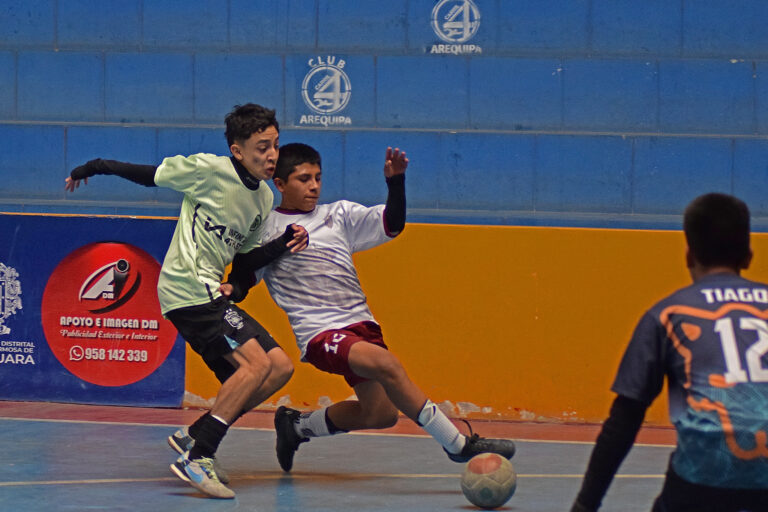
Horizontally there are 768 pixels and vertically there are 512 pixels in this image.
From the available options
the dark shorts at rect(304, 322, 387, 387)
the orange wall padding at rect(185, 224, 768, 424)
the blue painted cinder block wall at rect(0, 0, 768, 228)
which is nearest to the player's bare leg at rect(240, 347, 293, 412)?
the dark shorts at rect(304, 322, 387, 387)

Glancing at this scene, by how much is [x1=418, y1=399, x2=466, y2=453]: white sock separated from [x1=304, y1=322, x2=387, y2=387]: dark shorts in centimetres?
43

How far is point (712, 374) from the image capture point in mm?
2758

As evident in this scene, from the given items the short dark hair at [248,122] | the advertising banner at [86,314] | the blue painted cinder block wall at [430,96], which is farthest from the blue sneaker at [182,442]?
the blue painted cinder block wall at [430,96]

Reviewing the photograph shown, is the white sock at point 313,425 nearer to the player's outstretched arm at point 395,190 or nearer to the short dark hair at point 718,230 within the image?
the player's outstretched arm at point 395,190

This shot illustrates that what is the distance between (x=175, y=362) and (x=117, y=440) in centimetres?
123

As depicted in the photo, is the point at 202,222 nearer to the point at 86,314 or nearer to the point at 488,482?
the point at 488,482

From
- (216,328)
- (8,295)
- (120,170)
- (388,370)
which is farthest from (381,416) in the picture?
(8,295)

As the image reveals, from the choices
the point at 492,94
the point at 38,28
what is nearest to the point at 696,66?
the point at 492,94

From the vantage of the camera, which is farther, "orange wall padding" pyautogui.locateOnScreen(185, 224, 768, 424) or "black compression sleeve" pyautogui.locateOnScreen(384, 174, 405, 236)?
"orange wall padding" pyautogui.locateOnScreen(185, 224, 768, 424)

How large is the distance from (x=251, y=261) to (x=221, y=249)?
0.18 metres

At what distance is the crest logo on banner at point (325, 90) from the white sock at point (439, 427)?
603cm

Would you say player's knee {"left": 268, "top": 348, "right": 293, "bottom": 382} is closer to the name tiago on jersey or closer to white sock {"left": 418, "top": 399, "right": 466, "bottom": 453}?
white sock {"left": 418, "top": 399, "right": 466, "bottom": 453}

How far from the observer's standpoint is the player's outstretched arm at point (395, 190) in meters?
5.47

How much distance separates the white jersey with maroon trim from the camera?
575 cm
